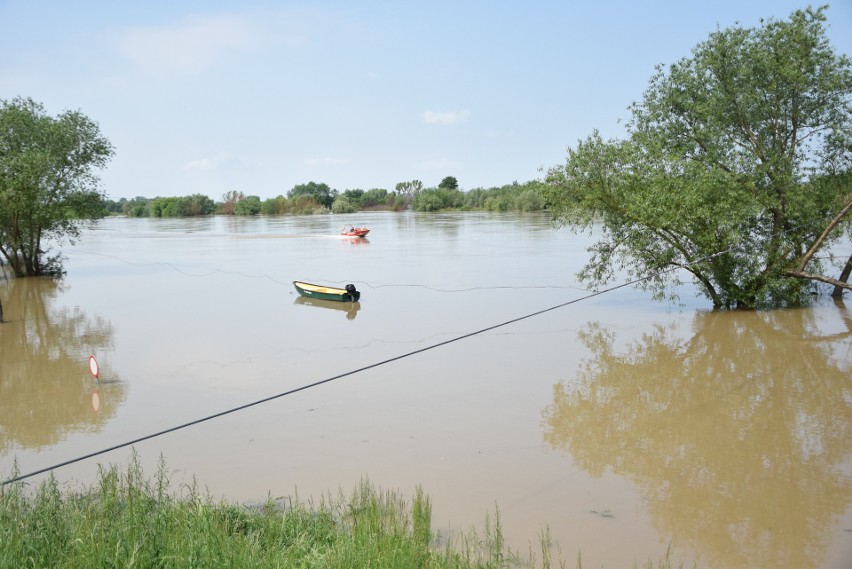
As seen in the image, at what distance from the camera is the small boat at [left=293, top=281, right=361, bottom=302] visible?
63.6 feet

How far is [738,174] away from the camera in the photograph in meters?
14.9

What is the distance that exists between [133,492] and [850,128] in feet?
53.5

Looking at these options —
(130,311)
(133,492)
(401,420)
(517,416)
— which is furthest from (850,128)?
(130,311)

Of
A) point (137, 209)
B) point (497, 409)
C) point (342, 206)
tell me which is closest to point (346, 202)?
point (342, 206)

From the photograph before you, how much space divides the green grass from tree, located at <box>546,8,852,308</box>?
34.1ft

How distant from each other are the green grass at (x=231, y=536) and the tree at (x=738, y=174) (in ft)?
34.1

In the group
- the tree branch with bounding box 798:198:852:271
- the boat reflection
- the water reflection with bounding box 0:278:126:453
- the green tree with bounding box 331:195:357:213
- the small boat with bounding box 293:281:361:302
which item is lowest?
the water reflection with bounding box 0:278:126:453

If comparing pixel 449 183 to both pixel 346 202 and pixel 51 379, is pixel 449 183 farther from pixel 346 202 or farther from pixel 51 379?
pixel 51 379

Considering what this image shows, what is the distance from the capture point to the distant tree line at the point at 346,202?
99875 millimetres

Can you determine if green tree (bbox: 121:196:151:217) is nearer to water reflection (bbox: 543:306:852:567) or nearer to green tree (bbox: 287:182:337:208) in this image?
green tree (bbox: 287:182:337:208)

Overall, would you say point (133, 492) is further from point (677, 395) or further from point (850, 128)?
point (850, 128)

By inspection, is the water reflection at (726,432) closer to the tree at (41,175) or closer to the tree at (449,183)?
the tree at (41,175)

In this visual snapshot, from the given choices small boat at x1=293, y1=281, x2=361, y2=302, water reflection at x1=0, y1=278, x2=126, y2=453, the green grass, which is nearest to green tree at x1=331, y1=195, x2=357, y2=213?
small boat at x1=293, y1=281, x2=361, y2=302

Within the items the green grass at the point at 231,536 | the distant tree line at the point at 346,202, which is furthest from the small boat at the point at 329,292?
the distant tree line at the point at 346,202
